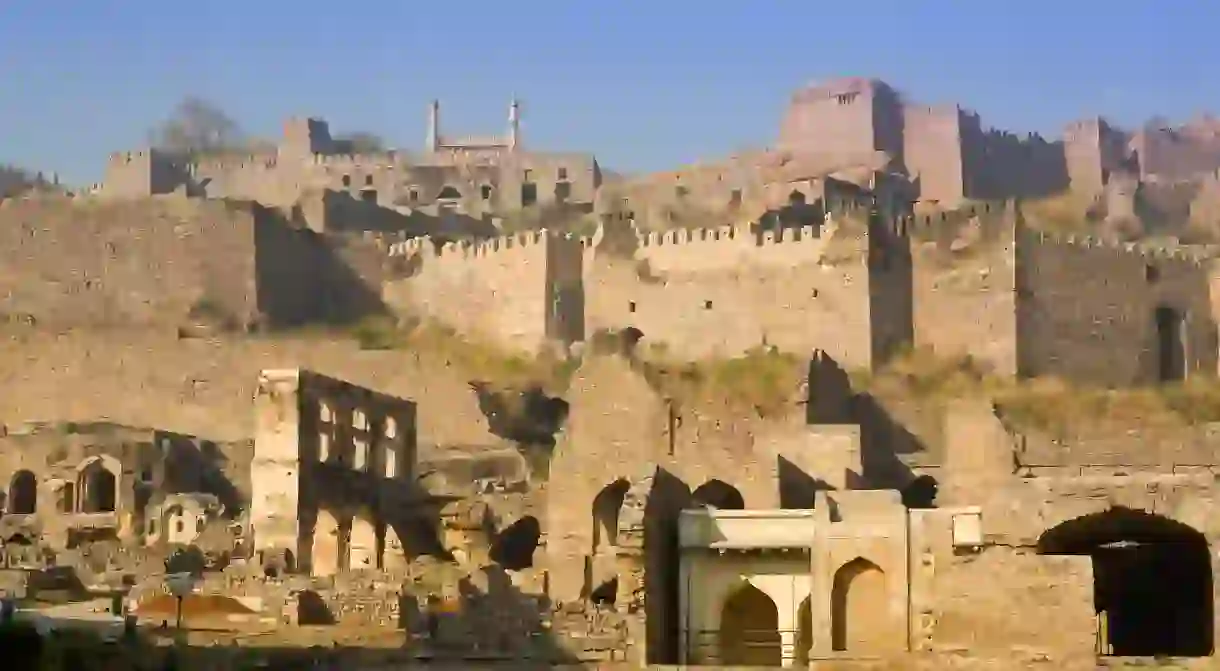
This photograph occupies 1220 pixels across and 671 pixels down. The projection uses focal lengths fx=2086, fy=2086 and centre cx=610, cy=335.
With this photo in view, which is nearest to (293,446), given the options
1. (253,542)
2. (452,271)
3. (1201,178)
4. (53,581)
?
(253,542)

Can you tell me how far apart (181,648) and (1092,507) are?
11.8 m

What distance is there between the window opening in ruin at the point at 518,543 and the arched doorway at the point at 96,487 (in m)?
10.2

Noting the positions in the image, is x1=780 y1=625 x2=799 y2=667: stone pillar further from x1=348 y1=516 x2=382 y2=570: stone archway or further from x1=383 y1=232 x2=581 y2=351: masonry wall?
x1=383 y1=232 x2=581 y2=351: masonry wall

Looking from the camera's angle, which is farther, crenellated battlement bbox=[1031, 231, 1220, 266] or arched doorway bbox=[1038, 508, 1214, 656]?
crenellated battlement bbox=[1031, 231, 1220, 266]

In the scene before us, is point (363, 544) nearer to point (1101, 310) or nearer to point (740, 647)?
point (740, 647)

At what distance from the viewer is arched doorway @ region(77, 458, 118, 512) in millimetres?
44375

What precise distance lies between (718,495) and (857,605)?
5.91m

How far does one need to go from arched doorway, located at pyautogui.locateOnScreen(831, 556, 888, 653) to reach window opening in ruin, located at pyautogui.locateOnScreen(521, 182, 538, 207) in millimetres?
39880

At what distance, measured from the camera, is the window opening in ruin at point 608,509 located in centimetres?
3484

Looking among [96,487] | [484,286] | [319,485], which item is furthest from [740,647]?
[484,286]

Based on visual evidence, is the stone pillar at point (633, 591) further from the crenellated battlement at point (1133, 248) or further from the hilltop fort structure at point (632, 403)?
the crenellated battlement at point (1133, 248)

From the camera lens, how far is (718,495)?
3516 cm

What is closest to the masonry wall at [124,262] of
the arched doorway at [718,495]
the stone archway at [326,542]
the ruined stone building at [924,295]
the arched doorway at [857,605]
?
the ruined stone building at [924,295]

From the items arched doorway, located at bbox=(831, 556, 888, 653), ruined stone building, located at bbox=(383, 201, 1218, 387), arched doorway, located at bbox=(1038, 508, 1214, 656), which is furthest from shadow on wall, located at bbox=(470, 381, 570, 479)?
arched doorway, located at bbox=(831, 556, 888, 653)
